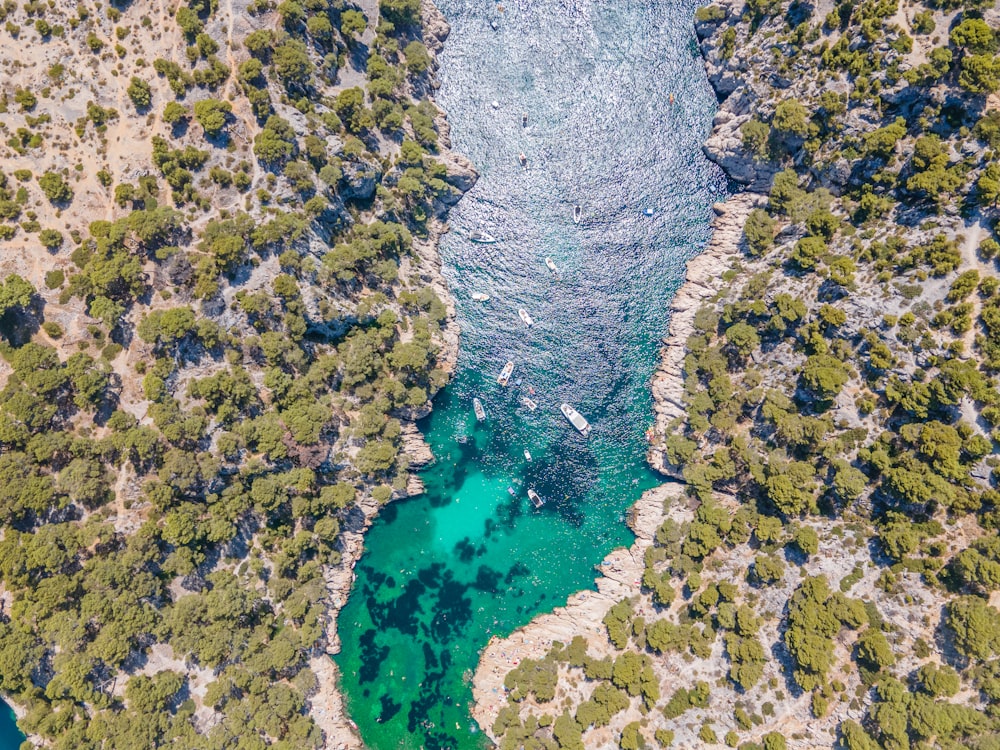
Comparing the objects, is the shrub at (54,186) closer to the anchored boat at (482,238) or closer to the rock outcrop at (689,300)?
the anchored boat at (482,238)

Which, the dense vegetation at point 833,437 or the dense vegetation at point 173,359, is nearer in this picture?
the dense vegetation at point 833,437

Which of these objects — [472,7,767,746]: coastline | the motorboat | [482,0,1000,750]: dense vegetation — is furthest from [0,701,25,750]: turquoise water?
the motorboat

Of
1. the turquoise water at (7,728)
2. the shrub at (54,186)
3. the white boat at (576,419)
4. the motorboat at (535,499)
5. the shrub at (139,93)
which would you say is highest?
the shrub at (139,93)

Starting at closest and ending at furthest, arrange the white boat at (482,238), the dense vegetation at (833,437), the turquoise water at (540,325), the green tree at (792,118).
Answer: the dense vegetation at (833,437)
the green tree at (792,118)
the turquoise water at (540,325)
the white boat at (482,238)

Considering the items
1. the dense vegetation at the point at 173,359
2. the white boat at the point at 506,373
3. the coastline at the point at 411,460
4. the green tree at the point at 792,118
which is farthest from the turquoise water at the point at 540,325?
the dense vegetation at the point at 173,359

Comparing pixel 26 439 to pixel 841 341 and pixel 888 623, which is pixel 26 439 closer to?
pixel 841 341

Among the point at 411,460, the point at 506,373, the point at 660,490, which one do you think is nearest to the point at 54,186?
the point at 411,460

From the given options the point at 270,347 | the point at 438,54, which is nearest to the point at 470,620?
the point at 270,347

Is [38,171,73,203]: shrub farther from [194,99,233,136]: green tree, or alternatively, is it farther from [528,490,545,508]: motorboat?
[528,490,545,508]: motorboat
